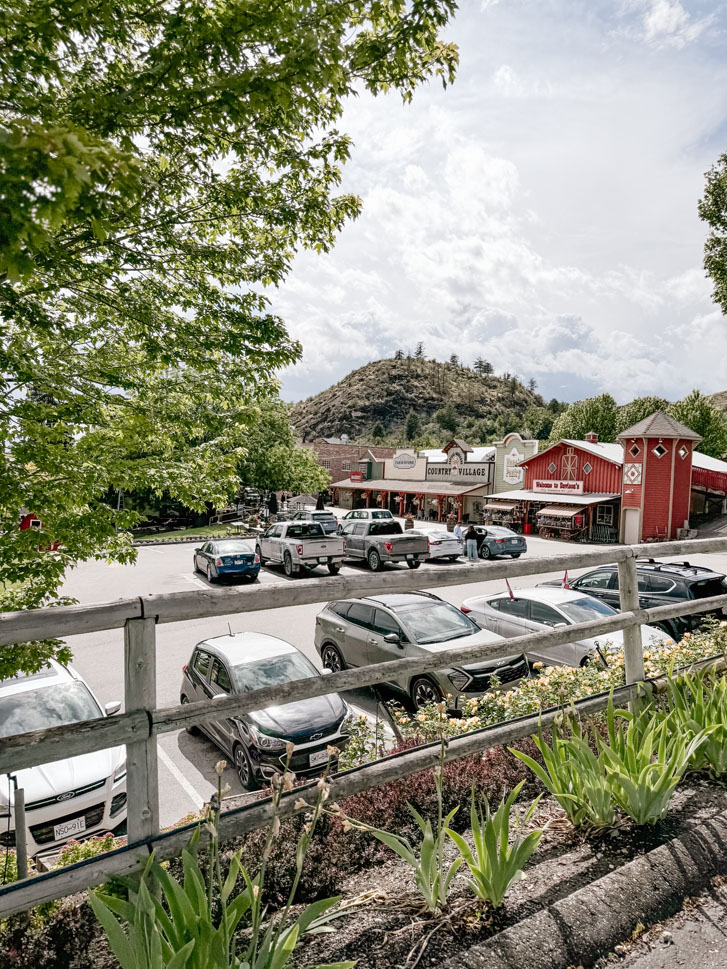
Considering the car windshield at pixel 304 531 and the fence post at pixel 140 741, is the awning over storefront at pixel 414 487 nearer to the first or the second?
the car windshield at pixel 304 531

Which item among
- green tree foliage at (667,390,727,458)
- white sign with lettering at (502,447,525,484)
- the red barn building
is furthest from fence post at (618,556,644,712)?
green tree foliage at (667,390,727,458)

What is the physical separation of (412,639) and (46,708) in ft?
15.3

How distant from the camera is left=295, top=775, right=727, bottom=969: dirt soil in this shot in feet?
6.82

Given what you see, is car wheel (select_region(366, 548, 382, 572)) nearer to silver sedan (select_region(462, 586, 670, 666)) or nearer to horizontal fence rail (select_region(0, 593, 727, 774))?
silver sedan (select_region(462, 586, 670, 666))

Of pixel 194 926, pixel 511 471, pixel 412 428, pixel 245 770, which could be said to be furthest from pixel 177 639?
pixel 412 428

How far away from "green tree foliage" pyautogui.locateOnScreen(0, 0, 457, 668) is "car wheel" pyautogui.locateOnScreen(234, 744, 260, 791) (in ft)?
9.49

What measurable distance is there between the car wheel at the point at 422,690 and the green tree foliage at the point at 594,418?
6165cm

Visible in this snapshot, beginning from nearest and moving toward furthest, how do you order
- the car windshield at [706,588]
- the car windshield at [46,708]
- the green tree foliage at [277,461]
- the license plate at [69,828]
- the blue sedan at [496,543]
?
the license plate at [69,828]
the car windshield at [46,708]
the car windshield at [706,588]
the blue sedan at [496,543]
the green tree foliage at [277,461]

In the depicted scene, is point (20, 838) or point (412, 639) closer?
point (20, 838)

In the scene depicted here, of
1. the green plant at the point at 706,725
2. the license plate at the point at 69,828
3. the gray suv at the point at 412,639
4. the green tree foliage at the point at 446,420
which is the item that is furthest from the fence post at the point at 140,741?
the green tree foliage at the point at 446,420

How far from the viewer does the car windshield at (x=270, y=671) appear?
287 inches

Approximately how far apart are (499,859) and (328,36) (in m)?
3.78

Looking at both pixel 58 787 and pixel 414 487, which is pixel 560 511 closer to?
pixel 414 487

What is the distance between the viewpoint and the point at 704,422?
54344 mm
